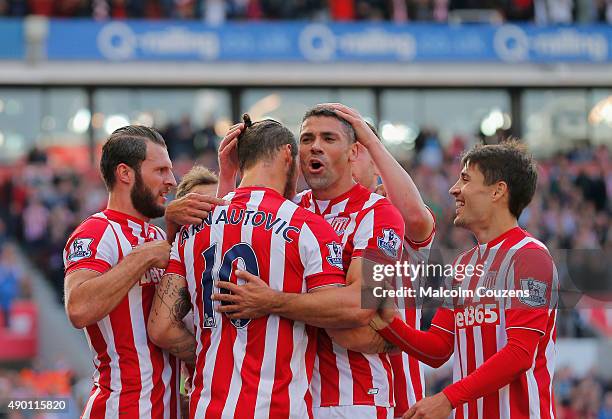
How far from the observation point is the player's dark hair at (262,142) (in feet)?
16.3

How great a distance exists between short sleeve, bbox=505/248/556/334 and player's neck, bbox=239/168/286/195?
1.18m

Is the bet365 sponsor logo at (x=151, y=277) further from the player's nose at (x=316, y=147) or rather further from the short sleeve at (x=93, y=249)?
the player's nose at (x=316, y=147)

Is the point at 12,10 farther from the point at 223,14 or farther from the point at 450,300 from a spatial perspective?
the point at 450,300

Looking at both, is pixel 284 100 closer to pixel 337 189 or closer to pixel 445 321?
pixel 337 189

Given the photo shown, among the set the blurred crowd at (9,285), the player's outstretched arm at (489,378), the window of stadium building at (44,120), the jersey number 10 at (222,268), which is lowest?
the player's outstretched arm at (489,378)

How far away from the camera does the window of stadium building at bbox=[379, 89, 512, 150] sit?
25016 mm

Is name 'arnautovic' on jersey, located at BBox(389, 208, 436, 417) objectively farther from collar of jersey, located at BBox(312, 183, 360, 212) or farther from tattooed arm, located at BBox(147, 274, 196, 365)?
tattooed arm, located at BBox(147, 274, 196, 365)

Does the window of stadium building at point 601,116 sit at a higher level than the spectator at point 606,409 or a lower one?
higher

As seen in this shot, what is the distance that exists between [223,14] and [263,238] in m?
19.7

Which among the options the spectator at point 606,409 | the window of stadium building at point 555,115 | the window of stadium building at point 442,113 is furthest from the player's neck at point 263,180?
the window of stadium building at point 555,115

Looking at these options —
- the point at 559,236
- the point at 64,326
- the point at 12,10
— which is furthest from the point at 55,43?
the point at 559,236

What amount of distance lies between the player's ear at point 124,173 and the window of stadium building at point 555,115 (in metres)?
21.3

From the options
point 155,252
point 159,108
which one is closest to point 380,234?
point 155,252

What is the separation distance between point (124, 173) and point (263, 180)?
2.92 ft
